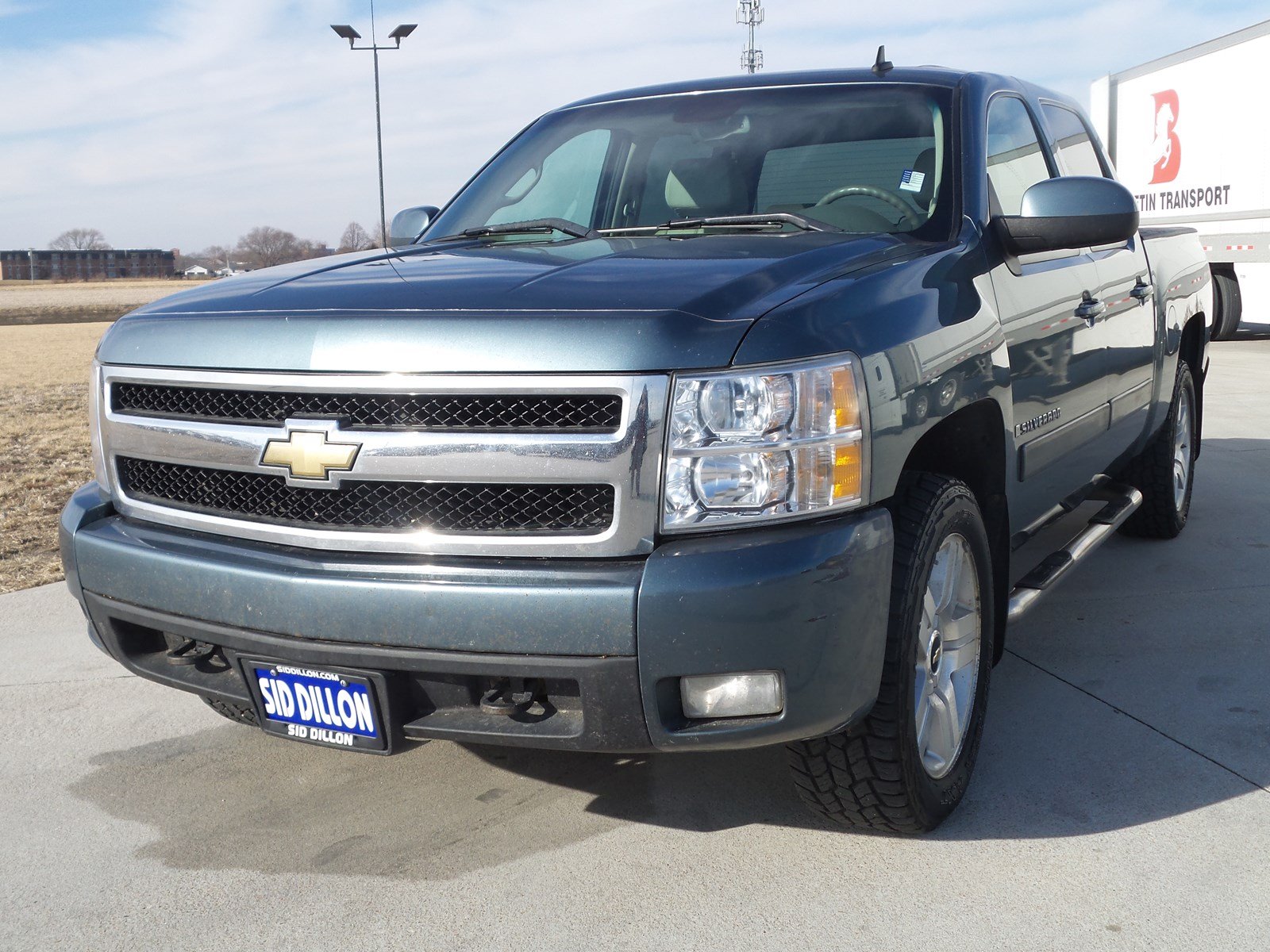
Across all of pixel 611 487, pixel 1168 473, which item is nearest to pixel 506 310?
pixel 611 487

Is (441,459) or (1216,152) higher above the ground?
(1216,152)

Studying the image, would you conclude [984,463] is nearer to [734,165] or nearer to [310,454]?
[734,165]

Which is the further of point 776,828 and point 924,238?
point 924,238

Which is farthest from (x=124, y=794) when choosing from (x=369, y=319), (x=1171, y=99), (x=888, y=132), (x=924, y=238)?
(x=1171, y=99)

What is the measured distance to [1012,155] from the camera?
3938 mm

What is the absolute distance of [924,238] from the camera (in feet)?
10.9

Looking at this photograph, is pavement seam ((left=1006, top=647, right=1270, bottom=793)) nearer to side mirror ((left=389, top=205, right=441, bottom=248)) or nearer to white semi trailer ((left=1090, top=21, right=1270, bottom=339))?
side mirror ((left=389, top=205, right=441, bottom=248))

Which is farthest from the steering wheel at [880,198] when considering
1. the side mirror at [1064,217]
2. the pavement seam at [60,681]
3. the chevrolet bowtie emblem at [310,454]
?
the pavement seam at [60,681]

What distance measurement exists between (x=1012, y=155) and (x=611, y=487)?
7.20 feet

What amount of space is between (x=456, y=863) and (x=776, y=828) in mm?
744

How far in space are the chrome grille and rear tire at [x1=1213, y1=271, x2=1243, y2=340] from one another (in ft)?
44.3

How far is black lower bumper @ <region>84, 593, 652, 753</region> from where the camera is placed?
2400mm

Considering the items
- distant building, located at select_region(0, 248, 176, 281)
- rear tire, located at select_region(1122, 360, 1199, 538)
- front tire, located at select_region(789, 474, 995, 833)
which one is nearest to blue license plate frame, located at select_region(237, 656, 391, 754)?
front tire, located at select_region(789, 474, 995, 833)

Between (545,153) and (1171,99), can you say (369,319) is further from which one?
(1171,99)
